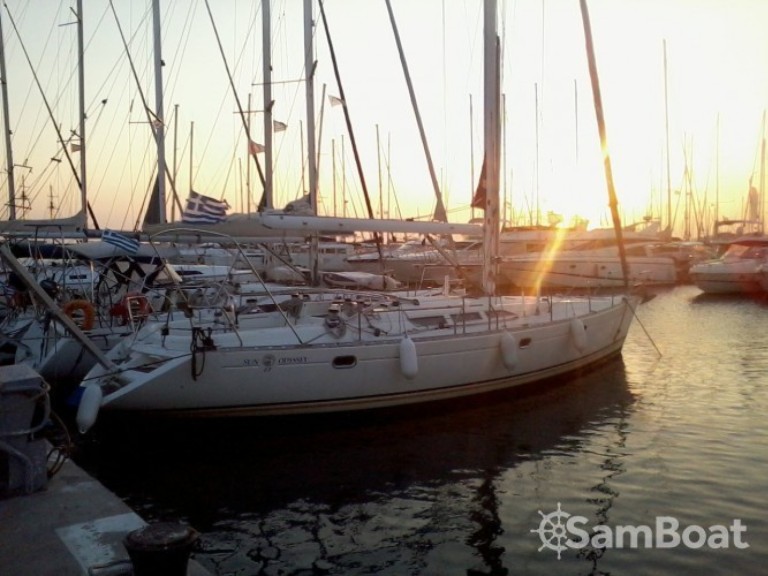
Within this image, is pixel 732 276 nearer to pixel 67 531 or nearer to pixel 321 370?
pixel 321 370

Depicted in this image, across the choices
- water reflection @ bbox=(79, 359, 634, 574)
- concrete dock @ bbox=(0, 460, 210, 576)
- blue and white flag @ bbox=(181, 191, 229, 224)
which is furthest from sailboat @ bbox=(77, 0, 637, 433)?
concrete dock @ bbox=(0, 460, 210, 576)

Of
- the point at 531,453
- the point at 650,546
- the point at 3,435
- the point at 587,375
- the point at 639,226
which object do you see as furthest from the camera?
the point at 639,226

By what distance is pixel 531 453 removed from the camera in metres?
10.1

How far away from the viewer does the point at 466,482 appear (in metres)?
8.95

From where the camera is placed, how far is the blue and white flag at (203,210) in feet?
46.4

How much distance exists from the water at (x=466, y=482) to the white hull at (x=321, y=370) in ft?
1.28

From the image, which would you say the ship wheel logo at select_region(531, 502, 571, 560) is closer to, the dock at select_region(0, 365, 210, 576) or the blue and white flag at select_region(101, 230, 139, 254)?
the dock at select_region(0, 365, 210, 576)

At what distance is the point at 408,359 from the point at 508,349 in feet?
7.24

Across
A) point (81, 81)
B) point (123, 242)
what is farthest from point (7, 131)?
point (123, 242)

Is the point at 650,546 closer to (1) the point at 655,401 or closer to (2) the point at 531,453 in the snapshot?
(2) the point at 531,453

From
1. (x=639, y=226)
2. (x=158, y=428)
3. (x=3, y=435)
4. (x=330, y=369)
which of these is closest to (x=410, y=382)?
(x=330, y=369)

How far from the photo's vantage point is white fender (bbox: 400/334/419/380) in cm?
1095

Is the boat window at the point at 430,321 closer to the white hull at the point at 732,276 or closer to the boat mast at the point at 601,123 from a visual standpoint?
the boat mast at the point at 601,123

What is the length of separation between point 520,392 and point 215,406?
18.8 feet
